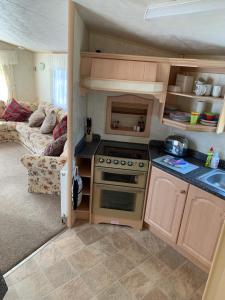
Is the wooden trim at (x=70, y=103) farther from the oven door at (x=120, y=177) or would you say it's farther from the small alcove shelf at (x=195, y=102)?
the small alcove shelf at (x=195, y=102)

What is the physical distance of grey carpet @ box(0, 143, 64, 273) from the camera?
212cm

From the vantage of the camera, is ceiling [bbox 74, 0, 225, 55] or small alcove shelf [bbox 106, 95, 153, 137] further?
small alcove shelf [bbox 106, 95, 153, 137]

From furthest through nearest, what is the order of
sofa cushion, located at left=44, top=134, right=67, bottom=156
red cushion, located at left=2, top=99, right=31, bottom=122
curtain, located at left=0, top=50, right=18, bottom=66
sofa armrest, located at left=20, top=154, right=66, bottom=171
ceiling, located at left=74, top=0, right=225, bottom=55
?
1. curtain, located at left=0, top=50, right=18, bottom=66
2. red cushion, located at left=2, top=99, right=31, bottom=122
3. sofa cushion, located at left=44, top=134, right=67, bottom=156
4. sofa armrest, located at left=20, top=154, right=66, bottom=171
5. ceiling, located at left=74, top=0, right=225, bottom=55

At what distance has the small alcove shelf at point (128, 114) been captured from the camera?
2602mm

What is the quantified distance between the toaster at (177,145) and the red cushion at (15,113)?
13.1ft

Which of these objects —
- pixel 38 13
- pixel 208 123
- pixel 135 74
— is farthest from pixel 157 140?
pixel 38 13

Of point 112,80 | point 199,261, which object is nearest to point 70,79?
point 112,80

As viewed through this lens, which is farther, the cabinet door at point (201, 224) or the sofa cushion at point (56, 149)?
the sofa cushion at point (56, 149)

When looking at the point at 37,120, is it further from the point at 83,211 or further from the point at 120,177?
the point at 120,177

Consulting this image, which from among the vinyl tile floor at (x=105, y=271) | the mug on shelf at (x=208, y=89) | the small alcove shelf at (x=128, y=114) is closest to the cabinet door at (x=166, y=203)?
the vinyl tile floor at (x=105, y=271)

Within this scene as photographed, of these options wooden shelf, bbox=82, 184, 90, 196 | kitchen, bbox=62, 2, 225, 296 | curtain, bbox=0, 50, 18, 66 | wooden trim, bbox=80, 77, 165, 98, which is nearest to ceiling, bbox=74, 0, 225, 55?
kitchen, bbox=62, 2, 225, 296

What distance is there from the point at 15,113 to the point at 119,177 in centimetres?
390

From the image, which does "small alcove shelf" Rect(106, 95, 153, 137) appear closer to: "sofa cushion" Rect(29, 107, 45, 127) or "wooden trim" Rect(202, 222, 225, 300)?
"wooden trim" Rect(202, 222, 225, 300)

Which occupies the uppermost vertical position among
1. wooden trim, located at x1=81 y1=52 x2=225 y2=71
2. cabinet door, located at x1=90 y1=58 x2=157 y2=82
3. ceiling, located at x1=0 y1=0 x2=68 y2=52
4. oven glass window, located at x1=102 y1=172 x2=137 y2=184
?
ceiling, located at x1=0 y1=0 x2=68 y2=52
